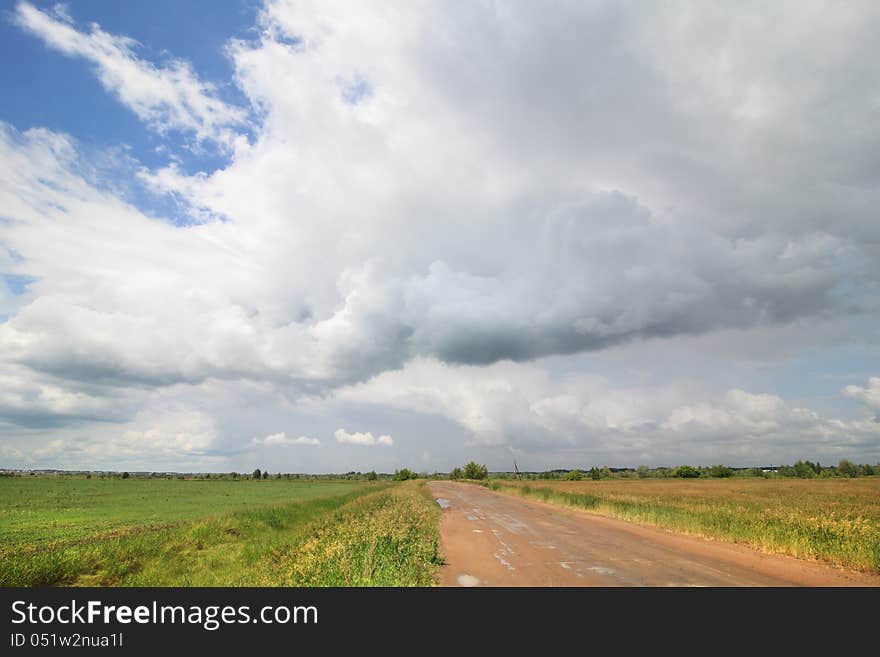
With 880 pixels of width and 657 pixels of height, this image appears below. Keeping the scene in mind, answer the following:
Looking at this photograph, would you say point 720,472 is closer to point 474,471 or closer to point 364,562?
point 474,471

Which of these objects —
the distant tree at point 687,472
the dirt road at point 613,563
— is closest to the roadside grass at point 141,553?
the dirt road at point 613,563

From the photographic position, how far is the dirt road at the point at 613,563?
11836mm

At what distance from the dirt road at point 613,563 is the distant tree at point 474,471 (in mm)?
164434

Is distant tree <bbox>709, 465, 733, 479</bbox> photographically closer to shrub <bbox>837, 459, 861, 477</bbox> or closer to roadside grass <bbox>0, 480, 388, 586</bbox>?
shrub <bbox>837, 459, 861, 477</bbox>

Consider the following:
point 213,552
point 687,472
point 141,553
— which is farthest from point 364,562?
point 687,472

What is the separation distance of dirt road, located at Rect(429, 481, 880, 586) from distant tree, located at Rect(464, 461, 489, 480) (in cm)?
16443

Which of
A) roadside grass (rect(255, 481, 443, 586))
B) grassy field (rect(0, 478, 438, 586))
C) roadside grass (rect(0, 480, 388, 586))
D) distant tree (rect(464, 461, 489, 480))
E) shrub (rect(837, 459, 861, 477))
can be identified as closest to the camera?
roadside grass (rect(255, 481, 443, 586))

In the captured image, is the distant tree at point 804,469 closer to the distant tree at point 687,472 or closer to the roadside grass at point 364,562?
the distant tree at point 687,472

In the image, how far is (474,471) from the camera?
598 ft

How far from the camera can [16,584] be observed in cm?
1461

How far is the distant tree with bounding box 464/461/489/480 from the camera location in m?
180

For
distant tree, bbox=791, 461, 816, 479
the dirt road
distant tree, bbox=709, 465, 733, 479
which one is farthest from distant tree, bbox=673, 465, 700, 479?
the dirt road
